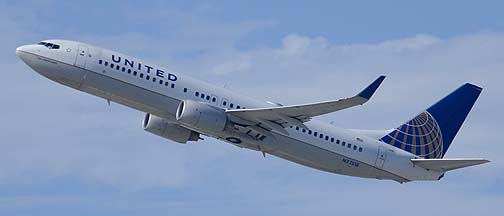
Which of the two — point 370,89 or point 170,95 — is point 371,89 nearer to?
point 370,89

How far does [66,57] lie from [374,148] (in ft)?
60.8

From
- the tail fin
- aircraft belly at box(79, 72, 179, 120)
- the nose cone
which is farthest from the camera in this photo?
the tail fin

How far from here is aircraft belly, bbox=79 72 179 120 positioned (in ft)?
211

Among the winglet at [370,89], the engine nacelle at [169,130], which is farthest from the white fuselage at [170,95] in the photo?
the winglet at [370,89]

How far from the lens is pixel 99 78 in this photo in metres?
64.3

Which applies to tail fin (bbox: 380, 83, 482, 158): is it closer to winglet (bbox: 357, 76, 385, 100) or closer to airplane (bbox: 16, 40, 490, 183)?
airplane (bbox: 16, 40, 490, 183)

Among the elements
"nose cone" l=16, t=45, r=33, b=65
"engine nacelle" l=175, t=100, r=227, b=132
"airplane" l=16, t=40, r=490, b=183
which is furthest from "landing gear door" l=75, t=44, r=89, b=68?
"engine nacelle" l=175, t=100, r=227, b=132

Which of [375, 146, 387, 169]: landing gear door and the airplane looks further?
[375, 146, 387, 169]: landing gear door

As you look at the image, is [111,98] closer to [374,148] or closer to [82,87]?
[82,87]

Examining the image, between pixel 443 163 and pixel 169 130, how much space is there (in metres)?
15.5

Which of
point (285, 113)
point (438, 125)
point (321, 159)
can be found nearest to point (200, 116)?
point (285, 113)

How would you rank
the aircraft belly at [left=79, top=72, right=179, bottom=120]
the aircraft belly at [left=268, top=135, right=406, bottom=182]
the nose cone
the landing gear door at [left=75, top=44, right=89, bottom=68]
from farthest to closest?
the aircraft belly at [left=268, top=135, right=406, bottom=182] → the nose cone → the aircraft belly at [left=79, top=72, right=179, bottom=120] → the landing gear door at [left=75, top=44, right=89, bottom=68]

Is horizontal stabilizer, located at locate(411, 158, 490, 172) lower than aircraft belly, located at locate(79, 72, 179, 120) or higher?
lower

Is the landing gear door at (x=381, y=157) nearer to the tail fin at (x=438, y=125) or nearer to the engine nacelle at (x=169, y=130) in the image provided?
the tail fin at (x=438, y=125)
